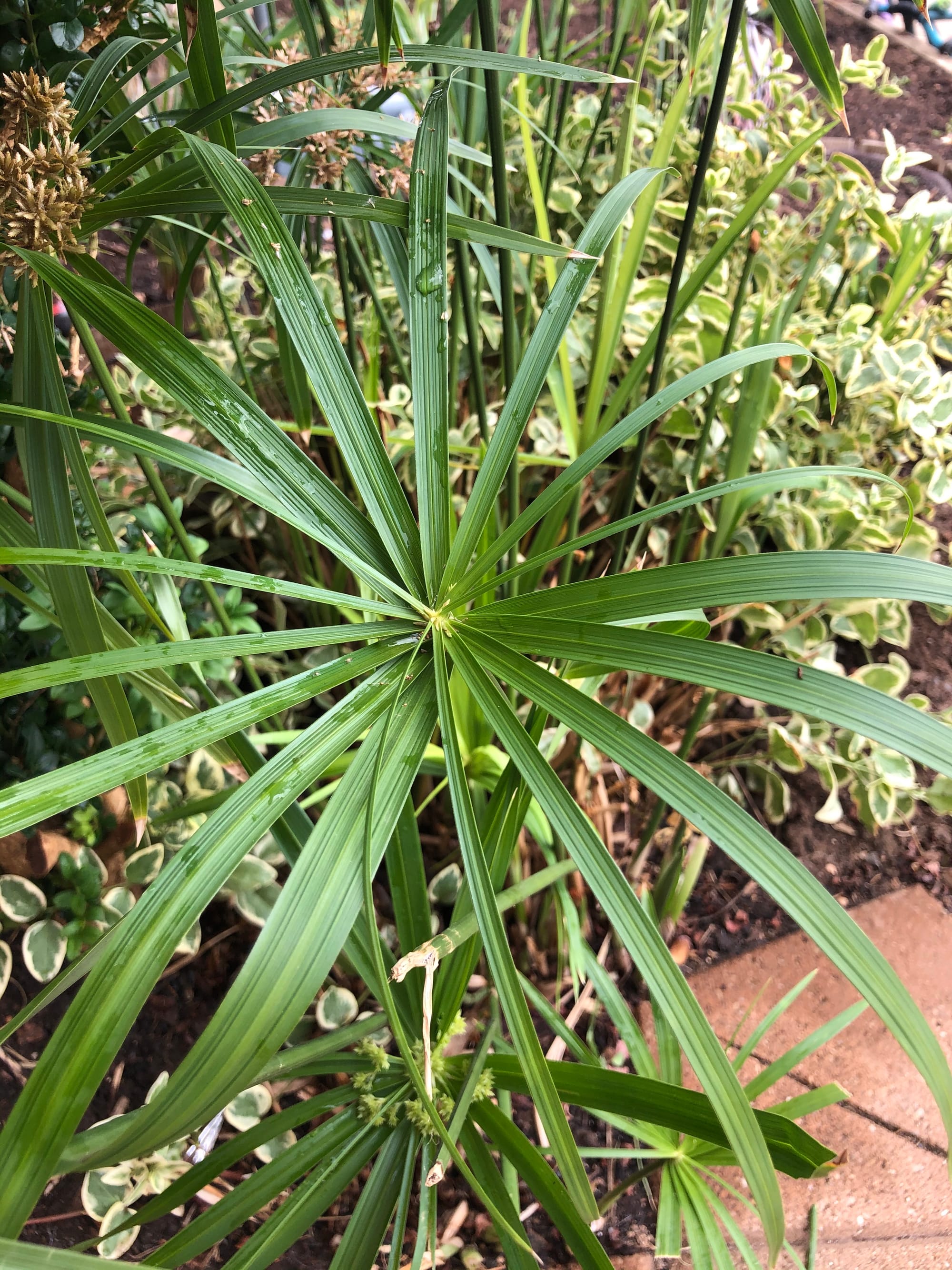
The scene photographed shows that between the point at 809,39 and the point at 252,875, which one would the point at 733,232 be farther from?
the point at 252,875

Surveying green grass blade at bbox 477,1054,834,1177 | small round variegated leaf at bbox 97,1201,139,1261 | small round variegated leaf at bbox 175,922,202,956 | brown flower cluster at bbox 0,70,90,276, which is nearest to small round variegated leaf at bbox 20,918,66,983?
small round variegated leaf at bbox 175,922,202,956

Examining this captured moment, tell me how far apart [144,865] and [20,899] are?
0.43 feet

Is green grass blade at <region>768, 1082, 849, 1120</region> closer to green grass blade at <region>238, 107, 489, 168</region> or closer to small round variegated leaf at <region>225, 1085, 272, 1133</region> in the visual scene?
small round variegated leaf at <region>225, 1085, 272, 1133</region>

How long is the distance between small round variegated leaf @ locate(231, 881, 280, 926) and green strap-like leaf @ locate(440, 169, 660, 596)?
1.78 ft

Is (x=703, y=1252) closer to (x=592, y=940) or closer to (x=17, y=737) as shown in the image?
(x=592, y=940)

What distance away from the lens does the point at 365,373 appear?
1258mm

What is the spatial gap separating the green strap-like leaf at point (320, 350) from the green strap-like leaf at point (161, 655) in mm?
87

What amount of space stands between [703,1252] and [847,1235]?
12.0 inches

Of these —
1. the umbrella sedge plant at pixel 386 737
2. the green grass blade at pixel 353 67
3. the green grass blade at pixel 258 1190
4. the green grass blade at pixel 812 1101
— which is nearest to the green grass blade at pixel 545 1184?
the umbrella sedge plant at pixel 386 737

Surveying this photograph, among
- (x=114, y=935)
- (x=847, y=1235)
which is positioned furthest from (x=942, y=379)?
(x=114, y=935)

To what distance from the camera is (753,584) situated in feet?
1.57

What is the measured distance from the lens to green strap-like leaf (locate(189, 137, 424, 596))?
523 mm

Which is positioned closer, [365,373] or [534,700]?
[534,700]

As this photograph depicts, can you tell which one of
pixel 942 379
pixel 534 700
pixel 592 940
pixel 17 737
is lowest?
pixel 592 940
